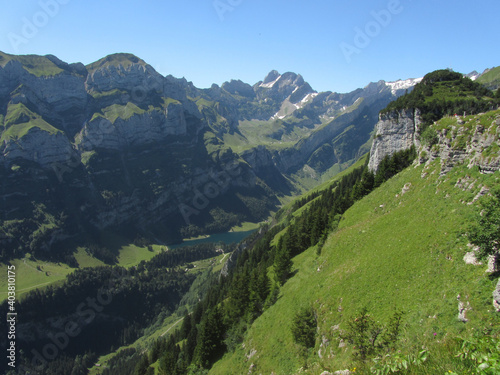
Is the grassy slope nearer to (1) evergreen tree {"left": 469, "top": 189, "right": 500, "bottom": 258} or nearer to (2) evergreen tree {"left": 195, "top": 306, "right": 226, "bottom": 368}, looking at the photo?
(1) evergreen tree {"left": 469, "top": 189, "right": 500, "bottom": 258}

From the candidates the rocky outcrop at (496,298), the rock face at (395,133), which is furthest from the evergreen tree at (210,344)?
the rock face at (395,133)

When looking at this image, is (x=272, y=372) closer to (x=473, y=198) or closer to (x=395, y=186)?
(x=473, y=198)

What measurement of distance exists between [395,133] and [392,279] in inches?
2981

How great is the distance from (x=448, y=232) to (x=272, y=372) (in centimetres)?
3009

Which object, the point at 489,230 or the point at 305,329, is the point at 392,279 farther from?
the point at 305,329

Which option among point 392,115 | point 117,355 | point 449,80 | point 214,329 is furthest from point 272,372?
point 117,355

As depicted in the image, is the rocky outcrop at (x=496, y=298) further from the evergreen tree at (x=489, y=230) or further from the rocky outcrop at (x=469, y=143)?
the rocky outcrop at (x=469, y=143)

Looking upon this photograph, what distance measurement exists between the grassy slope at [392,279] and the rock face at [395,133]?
3762 cm

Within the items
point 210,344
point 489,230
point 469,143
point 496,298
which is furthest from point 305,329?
point 469,143

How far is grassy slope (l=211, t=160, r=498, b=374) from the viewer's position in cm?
2319

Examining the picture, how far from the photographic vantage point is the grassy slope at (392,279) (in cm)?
2319

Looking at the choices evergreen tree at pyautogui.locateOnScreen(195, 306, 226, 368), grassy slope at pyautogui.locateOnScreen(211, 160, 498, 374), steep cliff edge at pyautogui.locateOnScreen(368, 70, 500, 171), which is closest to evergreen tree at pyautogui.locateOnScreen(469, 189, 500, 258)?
grassy slope at pyautogui.locateOnScreen(211, 160, 498, 374)

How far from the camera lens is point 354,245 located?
48.0 metres

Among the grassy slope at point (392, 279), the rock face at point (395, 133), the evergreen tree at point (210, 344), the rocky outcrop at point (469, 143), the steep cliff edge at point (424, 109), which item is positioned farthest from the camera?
the rock face at point (395, 133)
